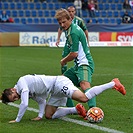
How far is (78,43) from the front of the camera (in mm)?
8430

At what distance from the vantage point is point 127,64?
66.2 ft

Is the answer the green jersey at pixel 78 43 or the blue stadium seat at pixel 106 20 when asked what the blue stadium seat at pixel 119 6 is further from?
the green jersey at pixel 78 43

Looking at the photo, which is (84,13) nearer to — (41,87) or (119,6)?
(119,6)

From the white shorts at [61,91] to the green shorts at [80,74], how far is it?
0.42 metres

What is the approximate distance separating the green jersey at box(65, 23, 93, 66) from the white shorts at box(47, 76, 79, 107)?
589 mm

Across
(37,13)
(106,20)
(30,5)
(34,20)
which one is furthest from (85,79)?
(106,20)

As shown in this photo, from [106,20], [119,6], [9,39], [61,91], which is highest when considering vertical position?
[119,6]

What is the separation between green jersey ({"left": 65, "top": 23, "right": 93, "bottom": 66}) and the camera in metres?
8.36

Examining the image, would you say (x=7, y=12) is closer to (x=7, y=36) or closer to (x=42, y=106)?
(x=7, y=36)

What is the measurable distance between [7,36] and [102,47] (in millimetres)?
6324

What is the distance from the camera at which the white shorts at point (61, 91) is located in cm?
796

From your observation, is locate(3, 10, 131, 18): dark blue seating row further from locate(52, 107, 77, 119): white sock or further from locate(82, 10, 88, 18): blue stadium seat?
locate(52, 107, 77, 119): white sock

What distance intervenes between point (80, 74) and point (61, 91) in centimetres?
62

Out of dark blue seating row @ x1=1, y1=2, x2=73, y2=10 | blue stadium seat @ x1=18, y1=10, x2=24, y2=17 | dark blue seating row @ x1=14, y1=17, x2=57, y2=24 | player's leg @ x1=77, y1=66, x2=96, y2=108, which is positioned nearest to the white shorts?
player's leg @ x1=77, y1=66, x2=96, y2=108
